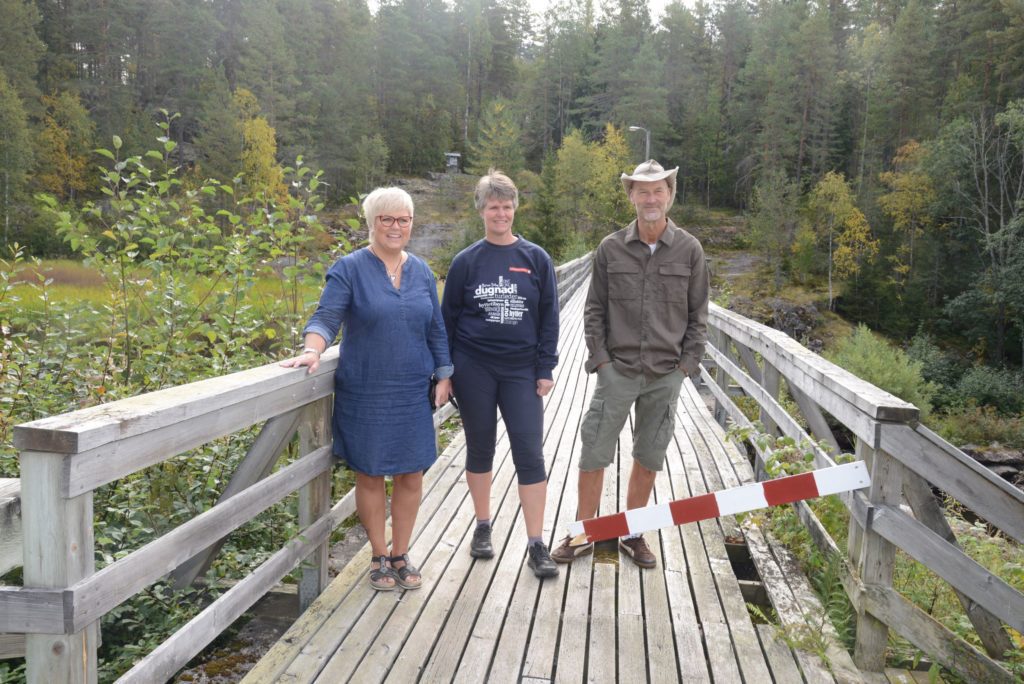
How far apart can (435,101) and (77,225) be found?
67.6 metres

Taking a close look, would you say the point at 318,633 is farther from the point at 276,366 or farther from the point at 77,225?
the point at 77,225

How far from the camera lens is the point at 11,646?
207cm

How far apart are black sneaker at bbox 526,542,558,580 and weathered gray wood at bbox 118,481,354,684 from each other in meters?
0.90

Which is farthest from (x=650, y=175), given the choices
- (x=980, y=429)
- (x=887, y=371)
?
(x=980, y=429)

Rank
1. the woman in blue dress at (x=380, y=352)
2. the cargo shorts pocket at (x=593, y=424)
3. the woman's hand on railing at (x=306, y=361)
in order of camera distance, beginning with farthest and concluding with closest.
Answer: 1. the cargo shorts pocket at (x=593, y=424)
2. the woman in blue dress at (x=380, y=352)
3. the woman's hand on railing at (x=306, y=361)

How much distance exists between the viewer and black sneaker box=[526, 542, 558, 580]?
11.4 ft

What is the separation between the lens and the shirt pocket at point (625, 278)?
353cm

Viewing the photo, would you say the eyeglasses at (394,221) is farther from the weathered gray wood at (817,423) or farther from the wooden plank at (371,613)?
the weathered gray wood at (817,423)

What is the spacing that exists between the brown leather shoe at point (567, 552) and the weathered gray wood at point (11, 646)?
2172 mm

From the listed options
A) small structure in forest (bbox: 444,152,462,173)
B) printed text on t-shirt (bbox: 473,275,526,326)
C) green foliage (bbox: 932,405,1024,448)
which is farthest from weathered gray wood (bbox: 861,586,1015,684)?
small structure in forest (bbox: 444,152,462,173)

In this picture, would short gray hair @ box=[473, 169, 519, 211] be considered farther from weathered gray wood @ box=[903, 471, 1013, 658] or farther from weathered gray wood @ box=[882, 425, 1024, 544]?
weathered gray wood @ box=[903, 471, 1013, 658]

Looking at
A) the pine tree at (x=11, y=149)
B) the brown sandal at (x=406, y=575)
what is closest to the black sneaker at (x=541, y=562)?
the brown sandal at (x=406, y=575)

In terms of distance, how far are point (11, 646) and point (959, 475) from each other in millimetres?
2761

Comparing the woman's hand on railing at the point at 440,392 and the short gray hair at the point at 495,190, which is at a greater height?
the short gray hair at the point at 495,190
